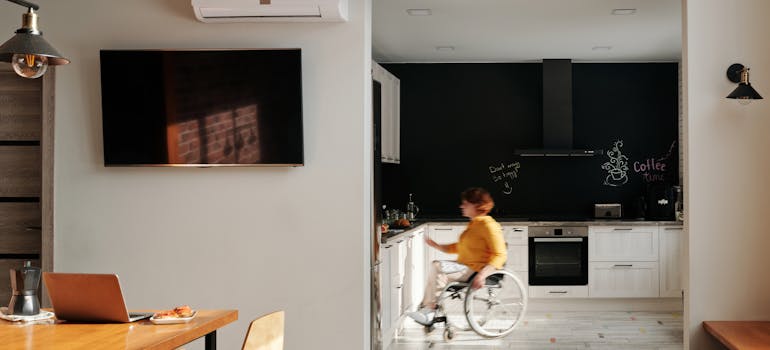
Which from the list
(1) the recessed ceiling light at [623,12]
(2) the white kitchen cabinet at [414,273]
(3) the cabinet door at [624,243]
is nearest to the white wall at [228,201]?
(2) the white kitchen cabinet at [414,273]

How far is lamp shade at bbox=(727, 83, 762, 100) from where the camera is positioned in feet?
13.3

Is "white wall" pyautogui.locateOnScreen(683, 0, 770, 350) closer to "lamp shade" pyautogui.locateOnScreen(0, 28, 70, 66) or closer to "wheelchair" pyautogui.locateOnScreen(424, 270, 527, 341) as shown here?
"wheelchair" pyautogui.locateOnScreen(424, 270, 527, 341)

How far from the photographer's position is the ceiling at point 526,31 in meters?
5.99

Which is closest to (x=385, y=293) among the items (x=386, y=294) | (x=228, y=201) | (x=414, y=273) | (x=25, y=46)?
(x=386, y=294)

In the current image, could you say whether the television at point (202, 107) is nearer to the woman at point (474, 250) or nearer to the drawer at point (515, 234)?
the woman at point (474, 250)

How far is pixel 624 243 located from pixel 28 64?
6.43 meters

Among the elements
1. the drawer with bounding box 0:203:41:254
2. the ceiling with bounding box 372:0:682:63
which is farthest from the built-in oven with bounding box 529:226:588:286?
A: the drawer with bounding box 0:203:41:254

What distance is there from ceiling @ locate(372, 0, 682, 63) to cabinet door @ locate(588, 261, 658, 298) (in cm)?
215

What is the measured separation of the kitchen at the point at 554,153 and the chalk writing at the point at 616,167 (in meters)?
0.01

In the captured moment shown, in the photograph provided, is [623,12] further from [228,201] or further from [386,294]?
[228,201]

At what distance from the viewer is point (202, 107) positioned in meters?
4.52

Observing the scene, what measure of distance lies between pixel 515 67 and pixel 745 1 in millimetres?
4507

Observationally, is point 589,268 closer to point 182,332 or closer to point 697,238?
point 697,238

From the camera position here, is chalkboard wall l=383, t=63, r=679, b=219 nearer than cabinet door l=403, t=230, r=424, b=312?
No
